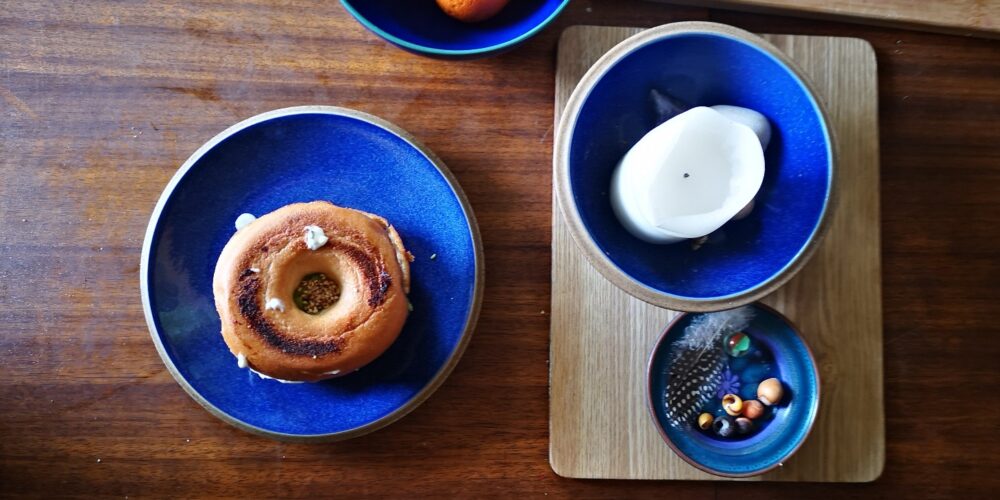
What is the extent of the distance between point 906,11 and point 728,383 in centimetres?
44

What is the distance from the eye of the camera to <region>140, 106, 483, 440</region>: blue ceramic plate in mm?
709

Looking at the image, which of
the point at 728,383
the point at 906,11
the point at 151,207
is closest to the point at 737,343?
the point at 728,383

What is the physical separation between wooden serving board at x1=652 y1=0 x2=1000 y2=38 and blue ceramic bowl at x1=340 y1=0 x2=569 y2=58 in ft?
0.54

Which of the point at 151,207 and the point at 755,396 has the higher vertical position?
the point at 151,207

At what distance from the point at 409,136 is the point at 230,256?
0.67 feet

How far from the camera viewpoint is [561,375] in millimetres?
752

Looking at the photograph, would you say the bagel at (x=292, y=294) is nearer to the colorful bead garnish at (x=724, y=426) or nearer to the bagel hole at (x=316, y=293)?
the bagel hole at (x=316, y=293)

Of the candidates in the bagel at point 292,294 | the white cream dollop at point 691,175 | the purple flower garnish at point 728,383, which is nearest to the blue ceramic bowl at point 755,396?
the purple flower garnish at point 728,383

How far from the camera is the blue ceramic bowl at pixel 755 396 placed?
0.72m

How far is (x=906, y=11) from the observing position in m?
0.78

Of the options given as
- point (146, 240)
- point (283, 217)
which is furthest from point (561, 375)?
point (146, 240)

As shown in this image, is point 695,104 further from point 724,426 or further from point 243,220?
point 243,220

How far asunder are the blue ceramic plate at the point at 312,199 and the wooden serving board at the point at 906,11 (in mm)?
341

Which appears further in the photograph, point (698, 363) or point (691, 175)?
point (698, 363)
